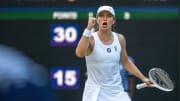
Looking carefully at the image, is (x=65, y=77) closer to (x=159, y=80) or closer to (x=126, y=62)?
(x=126, y=62)

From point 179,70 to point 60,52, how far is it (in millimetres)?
1336

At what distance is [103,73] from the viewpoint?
5.75 m

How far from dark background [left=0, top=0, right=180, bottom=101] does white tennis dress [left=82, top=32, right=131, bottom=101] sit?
1.97m

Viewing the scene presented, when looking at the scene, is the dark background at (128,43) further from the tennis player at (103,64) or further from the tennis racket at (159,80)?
the tennis player at (103,64)

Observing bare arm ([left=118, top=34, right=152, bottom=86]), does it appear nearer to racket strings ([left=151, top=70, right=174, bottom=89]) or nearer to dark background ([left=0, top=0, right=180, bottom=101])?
racket strings ([left=151, top=70, right=174, bottom=89])

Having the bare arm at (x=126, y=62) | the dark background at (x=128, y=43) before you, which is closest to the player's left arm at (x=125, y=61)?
the bare arm at (x=126, y=62)


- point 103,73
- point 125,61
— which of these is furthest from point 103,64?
point 125,61

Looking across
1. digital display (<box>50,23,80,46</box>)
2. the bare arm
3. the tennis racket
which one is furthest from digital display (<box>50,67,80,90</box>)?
the tennis racket

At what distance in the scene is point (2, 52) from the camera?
26.5 feet

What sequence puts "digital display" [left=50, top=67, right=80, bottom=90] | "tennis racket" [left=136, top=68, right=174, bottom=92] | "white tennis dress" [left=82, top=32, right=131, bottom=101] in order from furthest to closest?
"digital display" [left=50, top=67, right=80, bottom=90] < "tennis racket" [left=136, top=68, right=174, bottom=92] < "white tennis dress" [left=82, top=32, right=131, bottom=101]

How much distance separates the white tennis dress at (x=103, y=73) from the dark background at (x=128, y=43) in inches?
77.5

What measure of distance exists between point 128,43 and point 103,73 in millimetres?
2103

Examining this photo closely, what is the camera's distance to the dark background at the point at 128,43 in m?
7.79

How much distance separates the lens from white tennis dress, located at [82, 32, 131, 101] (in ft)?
18.8
